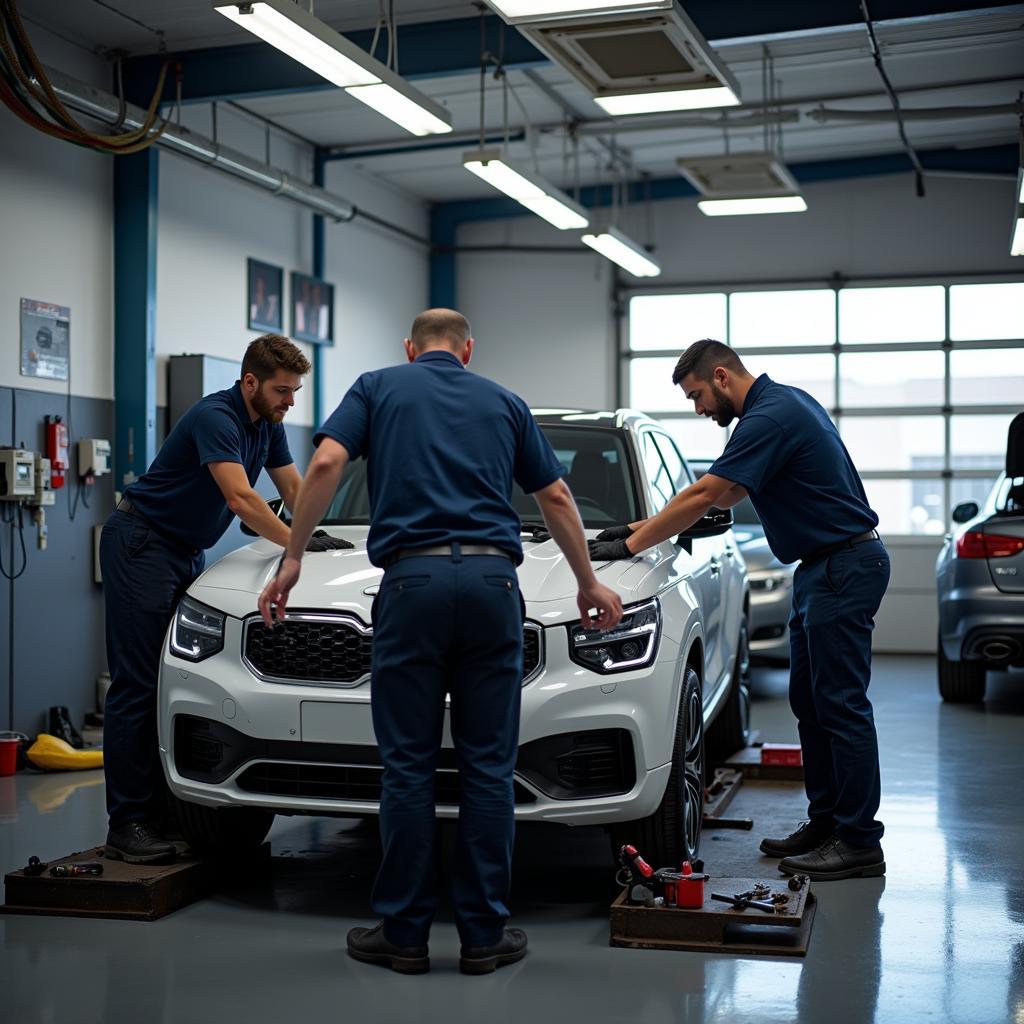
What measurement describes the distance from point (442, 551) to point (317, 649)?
2.46ft

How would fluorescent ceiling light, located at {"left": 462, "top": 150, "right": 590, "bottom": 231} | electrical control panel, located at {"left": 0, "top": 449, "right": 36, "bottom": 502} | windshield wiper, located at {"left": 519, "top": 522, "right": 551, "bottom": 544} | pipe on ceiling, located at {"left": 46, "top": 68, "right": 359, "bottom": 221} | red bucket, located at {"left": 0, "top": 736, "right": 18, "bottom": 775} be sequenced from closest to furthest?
windshield wiper, located at {"left": 519, "top": 522, "right": 551, "bottom": 544}
red bucket, located at {"left": 0, "top": 736, "right": 18, "bottom": 775}
electrical control panel, located at {"left": 0, "top": 449, "right": 36, "bottom": 502}
pipe on ceiling, located at {"left": 46, "top": 68, "right": 359, "bottom": 221}
fluorescent ceiling light, located at {"left": 462, "top": 150, "right": 590, "bottom": 231}

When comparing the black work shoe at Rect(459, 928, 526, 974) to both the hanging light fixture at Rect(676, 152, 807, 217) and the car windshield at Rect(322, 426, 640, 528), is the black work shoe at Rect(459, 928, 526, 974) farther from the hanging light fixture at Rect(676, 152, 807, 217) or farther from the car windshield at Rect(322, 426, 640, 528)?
the hanging light fixture at Rect(676, 152, 807, 217)

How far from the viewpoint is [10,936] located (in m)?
4.10

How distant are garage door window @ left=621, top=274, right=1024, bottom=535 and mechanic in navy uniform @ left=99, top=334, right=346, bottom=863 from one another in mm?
9665

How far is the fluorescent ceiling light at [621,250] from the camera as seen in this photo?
11.6 metres

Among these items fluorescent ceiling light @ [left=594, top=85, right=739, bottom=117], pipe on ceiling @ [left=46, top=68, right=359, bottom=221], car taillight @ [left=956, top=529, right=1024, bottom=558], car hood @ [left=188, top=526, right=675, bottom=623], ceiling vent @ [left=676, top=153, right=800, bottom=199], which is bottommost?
car taillight @ [left=956, top=529, right=1024, bottom=558]

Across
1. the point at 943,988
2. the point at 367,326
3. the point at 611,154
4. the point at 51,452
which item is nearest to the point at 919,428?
the point at 611,154

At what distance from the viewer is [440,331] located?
3.93 m

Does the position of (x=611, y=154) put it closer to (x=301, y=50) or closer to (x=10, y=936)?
(x=301, y=50)

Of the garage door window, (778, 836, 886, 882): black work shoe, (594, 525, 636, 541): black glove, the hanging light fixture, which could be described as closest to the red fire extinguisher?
(594, 525, 636, 541): black glove

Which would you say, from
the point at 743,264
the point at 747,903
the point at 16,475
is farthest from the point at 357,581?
the point at 743,264

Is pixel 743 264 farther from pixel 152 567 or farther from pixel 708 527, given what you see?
pixel 152 567

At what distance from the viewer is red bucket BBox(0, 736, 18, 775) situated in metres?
7.34

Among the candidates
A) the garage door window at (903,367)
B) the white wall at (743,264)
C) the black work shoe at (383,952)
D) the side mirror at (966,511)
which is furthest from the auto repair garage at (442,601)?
the garage door window at (903,367)
